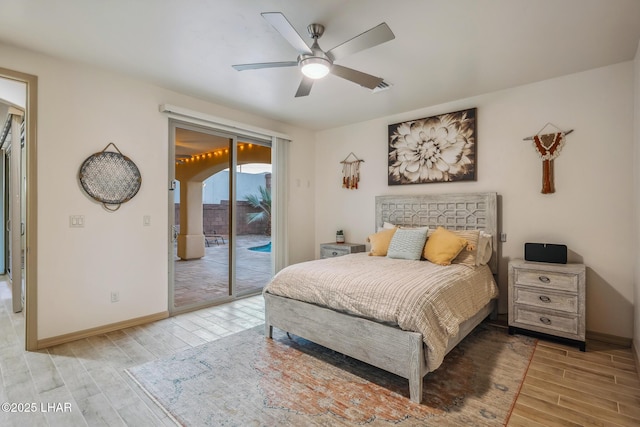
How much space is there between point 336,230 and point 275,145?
66.9 inches


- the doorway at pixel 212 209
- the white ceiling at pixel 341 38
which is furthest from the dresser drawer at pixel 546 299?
the doorway at pixel 212 209

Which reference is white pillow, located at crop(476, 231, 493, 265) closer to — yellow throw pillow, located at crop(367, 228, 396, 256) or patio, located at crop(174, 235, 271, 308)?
yellow throw pillow, located at crop(367, 228, 396, 256)

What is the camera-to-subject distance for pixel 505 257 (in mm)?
3547

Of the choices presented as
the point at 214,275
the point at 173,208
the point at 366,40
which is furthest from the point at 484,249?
the point at 214,275

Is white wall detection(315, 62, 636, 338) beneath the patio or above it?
above

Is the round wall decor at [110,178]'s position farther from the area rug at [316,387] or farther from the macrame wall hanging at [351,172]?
the macrame wall hanging at [351,172]

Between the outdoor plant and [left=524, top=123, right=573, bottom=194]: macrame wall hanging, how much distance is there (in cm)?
385

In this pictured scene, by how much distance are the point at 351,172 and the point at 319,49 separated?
2818 millimetres

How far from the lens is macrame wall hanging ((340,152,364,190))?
16.1 feet

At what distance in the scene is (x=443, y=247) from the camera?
10.4 ft

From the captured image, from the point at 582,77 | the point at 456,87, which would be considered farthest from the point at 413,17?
the point at 582,77

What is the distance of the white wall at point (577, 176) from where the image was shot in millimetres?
2916

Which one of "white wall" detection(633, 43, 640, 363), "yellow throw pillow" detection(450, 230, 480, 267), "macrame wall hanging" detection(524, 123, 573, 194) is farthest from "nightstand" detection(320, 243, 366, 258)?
"white wall" detection(633, 43, 640, 363)

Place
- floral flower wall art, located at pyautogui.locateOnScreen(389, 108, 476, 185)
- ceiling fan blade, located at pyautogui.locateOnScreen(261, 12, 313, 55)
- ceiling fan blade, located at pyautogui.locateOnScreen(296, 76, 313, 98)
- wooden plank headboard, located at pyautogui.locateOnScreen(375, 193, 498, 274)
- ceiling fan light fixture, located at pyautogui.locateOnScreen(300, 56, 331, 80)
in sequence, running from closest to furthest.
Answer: ceiling fan blade, located at pyautogui.locateOnScreen(261, 12, 313, 55) < ceiling fan light fixture, located at pyautogui.locateOnScreen(300, 56, 331, 80) < ceiling fan blade, located at pyautogui.locateOnScreen(296, 76, 313, 98) < wooden plank headboard, located at pyautogui.locateOnScreen(375, 193, 498, 274) < floral flower wall art, located at pyautogui.locateOnScreen(389, 108, 476, 185)
